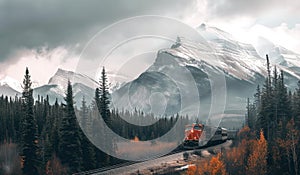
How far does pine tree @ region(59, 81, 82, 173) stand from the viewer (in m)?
88.2

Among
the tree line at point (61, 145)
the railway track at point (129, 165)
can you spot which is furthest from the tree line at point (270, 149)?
the tree line at point (61, 145)

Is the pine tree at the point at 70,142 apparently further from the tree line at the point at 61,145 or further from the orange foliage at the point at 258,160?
the orange foliage at the point at 258,160

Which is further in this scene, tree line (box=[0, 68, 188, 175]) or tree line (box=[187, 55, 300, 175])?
tree line (box=[187, 55, 300, 175])

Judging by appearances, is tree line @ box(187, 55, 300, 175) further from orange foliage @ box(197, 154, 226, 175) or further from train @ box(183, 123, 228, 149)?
train @ box(183, 123, 228, 149)

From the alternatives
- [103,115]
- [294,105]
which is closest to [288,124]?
[294,105]

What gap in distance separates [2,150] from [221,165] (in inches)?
2288

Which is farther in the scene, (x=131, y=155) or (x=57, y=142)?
(x=131, y=155)

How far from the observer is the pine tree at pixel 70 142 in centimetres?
8825

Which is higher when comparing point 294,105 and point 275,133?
point 294,105

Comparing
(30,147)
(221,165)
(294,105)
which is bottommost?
(221,165)

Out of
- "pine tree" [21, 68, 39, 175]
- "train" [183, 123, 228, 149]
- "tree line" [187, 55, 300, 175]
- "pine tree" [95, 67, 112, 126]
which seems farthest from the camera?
"pine tree" [95, 67, 112, 126]

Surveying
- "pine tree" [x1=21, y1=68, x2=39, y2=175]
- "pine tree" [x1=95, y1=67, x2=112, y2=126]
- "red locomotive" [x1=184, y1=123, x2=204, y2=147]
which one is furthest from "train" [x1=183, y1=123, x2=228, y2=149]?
"pine tree" [x1=21, y1=68, x2=39, y2=175]

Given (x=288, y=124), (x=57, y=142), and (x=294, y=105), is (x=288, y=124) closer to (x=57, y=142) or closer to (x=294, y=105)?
(x=294, y=105)

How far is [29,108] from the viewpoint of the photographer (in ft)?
292
